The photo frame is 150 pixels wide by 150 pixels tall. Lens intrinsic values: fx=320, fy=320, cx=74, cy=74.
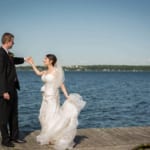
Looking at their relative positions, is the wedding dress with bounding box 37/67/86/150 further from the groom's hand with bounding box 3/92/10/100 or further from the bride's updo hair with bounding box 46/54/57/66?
the groom's hand with bounding box 3/92/10/100

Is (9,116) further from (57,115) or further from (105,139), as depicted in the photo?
(105,139)

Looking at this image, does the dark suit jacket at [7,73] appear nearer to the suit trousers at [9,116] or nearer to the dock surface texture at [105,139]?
the suit trousers at [9,116]

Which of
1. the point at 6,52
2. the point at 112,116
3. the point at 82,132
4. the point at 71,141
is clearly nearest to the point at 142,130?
the point at 82,132

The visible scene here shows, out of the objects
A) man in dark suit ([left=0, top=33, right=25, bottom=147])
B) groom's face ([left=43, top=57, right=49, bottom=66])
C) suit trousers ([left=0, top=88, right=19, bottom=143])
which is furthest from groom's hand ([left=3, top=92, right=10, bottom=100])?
groom's face ([left=43, top=57, right=49, bottom=66])

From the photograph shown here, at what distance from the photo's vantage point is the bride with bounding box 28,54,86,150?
6453 millimetres

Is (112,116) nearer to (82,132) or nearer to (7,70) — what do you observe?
(82,132)

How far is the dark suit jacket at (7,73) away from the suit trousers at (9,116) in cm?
14

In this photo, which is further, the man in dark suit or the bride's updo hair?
the bride's updo hair

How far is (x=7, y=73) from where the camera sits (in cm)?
612

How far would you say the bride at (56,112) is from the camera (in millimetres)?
6453

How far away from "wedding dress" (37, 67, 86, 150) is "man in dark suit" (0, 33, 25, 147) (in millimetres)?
646

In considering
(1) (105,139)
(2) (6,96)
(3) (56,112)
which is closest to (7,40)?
(2) (6,96)

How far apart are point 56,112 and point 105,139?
136 centimetres

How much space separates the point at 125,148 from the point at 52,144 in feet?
4.97
